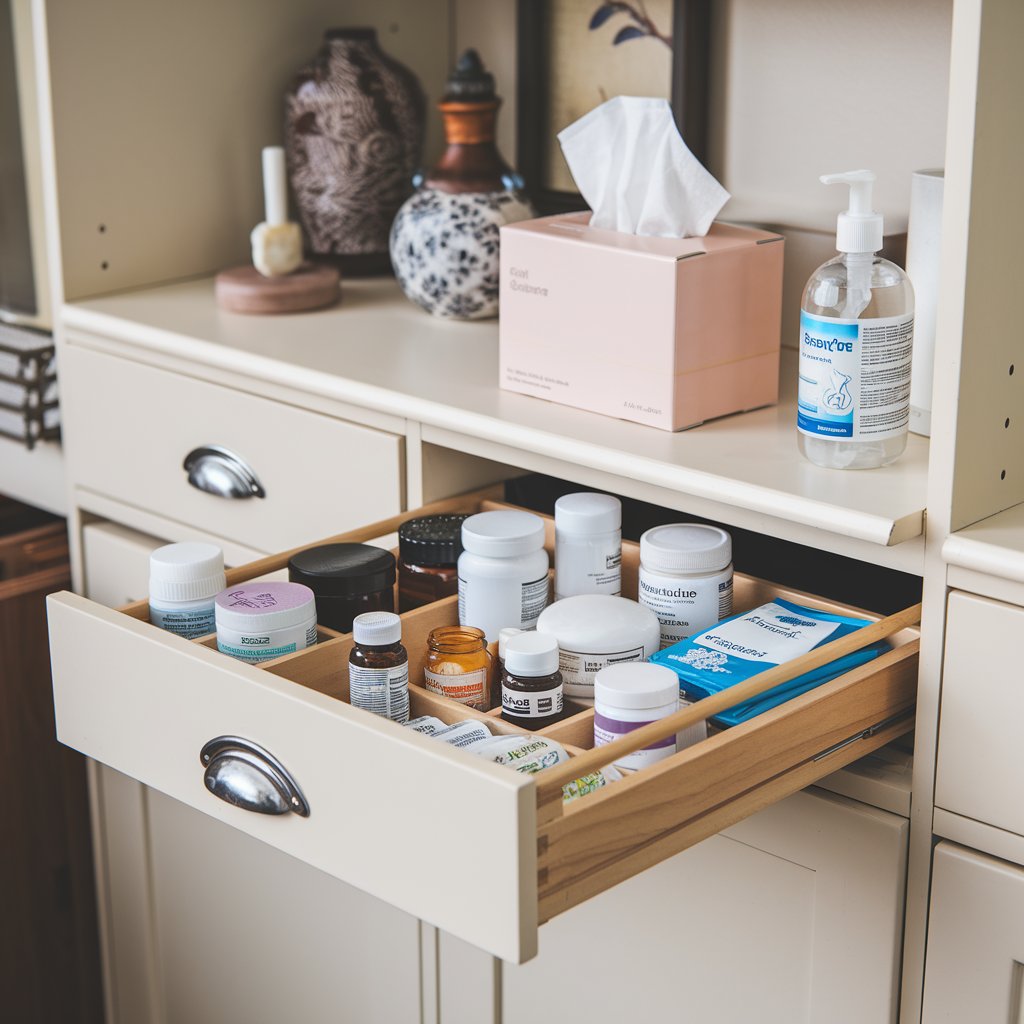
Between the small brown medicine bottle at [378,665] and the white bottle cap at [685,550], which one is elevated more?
the white bottle cap at [685,550]

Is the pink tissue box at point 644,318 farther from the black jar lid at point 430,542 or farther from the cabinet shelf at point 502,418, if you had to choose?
the black jar lid at point 430,542

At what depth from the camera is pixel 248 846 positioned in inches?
52.7

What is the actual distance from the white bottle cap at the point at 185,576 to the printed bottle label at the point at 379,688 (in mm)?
137

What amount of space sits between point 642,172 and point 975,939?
553 mm

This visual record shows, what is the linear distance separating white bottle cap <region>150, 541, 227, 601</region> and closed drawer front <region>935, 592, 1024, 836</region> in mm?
454

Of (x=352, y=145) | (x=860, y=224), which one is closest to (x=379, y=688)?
(x=860, y=224)

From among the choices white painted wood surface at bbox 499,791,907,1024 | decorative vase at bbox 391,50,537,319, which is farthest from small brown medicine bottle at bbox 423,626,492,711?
decorative vase at bbox 391,50,537,319

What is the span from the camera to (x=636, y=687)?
805 mm

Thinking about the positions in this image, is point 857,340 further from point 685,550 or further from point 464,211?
point 464,211

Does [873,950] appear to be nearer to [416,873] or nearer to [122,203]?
[416,873]

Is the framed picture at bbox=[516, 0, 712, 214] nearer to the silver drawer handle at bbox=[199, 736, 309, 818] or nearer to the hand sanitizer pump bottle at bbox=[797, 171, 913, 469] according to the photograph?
the hand sanitizer pump bottle at bbox=[797, 171, 913, 469]

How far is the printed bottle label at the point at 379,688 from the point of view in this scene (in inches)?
33.5

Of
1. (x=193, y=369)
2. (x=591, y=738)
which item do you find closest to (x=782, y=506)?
(x=591, y=738)

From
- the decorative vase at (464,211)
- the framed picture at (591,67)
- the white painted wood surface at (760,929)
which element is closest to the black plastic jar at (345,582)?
the white painted wood surface at (760,929)
